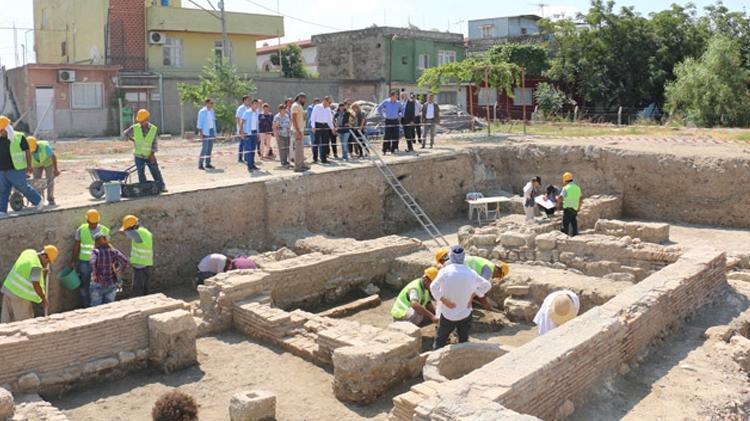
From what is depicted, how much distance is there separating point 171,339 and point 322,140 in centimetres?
879

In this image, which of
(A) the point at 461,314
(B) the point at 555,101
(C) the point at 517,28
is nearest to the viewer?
(A) the point at 461,314

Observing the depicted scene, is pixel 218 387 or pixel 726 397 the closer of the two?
pixel 726 397

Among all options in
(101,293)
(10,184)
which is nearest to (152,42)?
(10,184)

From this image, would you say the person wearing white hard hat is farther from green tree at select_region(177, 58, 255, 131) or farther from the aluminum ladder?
green tree at select_region(177, 58, 255, 131)

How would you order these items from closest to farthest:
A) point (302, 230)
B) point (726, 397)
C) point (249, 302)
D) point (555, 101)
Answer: point (726, 397) < point (249, 302) < point (302, 230) < point (555, 101)

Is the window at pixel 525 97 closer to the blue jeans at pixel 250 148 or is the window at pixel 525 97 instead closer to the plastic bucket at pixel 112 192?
the blue jeans at pixel 250 148

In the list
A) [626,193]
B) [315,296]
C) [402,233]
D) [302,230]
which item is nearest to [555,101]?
[626,193]

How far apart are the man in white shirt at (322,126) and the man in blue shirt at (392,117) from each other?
1955 mm

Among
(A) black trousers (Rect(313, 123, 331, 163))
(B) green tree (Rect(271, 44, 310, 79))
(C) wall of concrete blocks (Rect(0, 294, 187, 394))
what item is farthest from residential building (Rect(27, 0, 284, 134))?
(C) wall of concrete blocks (Rect(0, 294, 187, 394))

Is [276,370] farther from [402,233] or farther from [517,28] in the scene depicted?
[517,28]

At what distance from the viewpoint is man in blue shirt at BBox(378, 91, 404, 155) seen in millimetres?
18484

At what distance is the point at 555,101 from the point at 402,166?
16.8 metres

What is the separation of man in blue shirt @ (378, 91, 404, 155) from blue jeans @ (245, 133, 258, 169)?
3.48 metres

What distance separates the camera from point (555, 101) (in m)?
32.7
